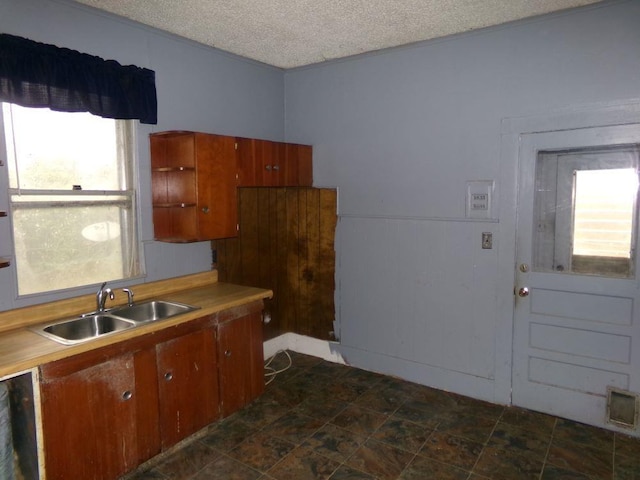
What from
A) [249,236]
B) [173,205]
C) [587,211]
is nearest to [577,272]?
[587,211]

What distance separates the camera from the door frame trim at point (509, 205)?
284cm

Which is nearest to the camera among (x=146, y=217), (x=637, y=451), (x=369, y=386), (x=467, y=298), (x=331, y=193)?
(x=637, y=451)

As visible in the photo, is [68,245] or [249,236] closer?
[68,245]

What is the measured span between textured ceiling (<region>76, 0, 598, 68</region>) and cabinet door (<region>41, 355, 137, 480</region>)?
85.9 inches

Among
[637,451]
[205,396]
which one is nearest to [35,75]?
[205,396]

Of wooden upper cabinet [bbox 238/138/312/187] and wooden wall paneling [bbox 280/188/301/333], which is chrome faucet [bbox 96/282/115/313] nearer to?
wooden upper cabinet [bbox 238/138/312/187]

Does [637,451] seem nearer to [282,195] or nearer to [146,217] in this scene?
[282,195]

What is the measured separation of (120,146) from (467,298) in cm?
278

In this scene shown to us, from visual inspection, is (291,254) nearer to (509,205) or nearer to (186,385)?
(186,385)

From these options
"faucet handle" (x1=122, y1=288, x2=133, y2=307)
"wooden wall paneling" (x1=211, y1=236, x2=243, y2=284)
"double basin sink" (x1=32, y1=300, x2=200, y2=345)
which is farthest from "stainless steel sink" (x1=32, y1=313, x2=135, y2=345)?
"wooden wall paneling" (x1=211, y1=236, x2=243, y2=284)

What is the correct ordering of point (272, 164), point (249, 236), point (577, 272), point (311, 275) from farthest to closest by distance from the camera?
point (311, 275), point (249, 236), point (272, 164), point (577, 272)

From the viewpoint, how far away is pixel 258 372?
3.22m

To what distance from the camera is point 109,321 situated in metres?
2.69

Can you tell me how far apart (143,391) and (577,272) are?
2.88m
